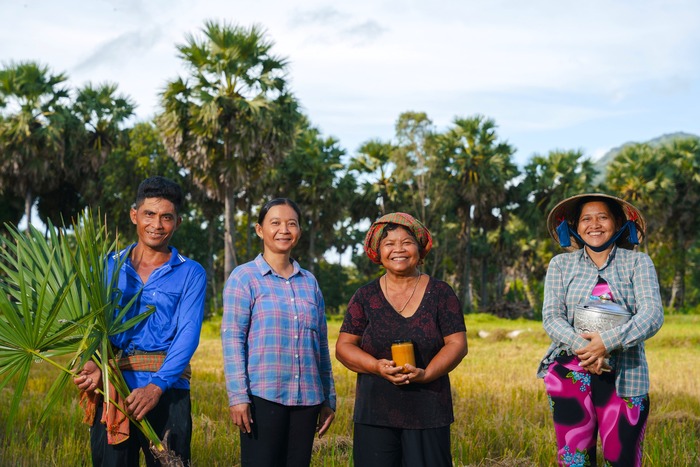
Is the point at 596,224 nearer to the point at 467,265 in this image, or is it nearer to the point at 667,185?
the point at 467,265

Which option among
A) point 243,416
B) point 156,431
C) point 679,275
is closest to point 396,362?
point 243,416

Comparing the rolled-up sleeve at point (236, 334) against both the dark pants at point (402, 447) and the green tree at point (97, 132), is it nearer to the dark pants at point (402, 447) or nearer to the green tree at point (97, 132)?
the dark pants at point (402, 447)

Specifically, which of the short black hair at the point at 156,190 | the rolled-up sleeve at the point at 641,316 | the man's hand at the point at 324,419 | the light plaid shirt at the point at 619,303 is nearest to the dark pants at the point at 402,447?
the man's hand at the point at 324,419

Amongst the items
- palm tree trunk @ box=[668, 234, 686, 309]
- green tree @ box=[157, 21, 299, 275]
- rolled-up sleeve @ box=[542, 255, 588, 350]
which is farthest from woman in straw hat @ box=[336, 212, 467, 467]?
palm tree trunk @ box=[668, 234, 686, 309]

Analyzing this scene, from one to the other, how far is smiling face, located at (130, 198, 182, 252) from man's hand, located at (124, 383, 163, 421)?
0.69 metres

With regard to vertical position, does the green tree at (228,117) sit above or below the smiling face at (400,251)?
above

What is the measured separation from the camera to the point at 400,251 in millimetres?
3352

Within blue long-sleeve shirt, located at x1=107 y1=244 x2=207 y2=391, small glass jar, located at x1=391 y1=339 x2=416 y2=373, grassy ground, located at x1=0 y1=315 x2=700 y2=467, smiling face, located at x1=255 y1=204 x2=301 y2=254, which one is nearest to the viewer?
small glass jar, located at x1=391 y1=339 x2=416 y2=373

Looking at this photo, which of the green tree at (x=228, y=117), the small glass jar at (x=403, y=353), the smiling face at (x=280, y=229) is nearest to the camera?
the small glass jar at (x=403, y=353)

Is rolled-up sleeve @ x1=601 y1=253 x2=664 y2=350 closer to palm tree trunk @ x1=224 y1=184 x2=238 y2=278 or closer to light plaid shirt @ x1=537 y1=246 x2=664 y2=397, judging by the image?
light plaid shirt @ x1=537 y1=246 x2=664 y2=397

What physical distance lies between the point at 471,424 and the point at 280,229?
373 centimetres

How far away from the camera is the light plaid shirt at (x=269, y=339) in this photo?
3.39 m

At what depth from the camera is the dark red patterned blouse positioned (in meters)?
3.24

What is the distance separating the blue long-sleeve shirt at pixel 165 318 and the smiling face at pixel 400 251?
3.05ft
